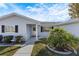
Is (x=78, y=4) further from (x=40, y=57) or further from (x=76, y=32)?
(x=40, y=57)

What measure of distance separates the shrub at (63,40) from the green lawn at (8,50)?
922mm

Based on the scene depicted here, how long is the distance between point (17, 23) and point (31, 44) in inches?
25.4

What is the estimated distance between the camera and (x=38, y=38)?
21.5 ft

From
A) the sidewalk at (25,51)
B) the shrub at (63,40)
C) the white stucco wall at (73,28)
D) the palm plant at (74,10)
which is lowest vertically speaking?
the sidewalk at (25,51)

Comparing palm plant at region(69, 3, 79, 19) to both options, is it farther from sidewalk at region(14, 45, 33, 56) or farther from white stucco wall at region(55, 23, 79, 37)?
sidewalk at region(14, 45, 33, 56)

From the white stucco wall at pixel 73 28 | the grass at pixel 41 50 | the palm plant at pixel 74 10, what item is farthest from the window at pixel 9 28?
the palm plant at pixel 74 10

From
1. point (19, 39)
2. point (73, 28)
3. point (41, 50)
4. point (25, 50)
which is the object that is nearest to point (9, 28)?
point (19, 39)

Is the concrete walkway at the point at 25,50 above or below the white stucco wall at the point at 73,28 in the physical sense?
below

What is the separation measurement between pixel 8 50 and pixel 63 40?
4.65 ft

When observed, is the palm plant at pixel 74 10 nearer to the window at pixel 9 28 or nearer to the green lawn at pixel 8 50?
the window at pixel 9 28

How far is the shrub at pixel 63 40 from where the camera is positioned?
21.3 ft

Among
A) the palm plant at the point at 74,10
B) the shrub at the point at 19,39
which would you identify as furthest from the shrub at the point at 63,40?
the shrub at the point at 19,39

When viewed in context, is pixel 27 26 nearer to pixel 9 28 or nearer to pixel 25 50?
pixel 9 28

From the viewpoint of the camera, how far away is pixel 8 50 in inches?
255
